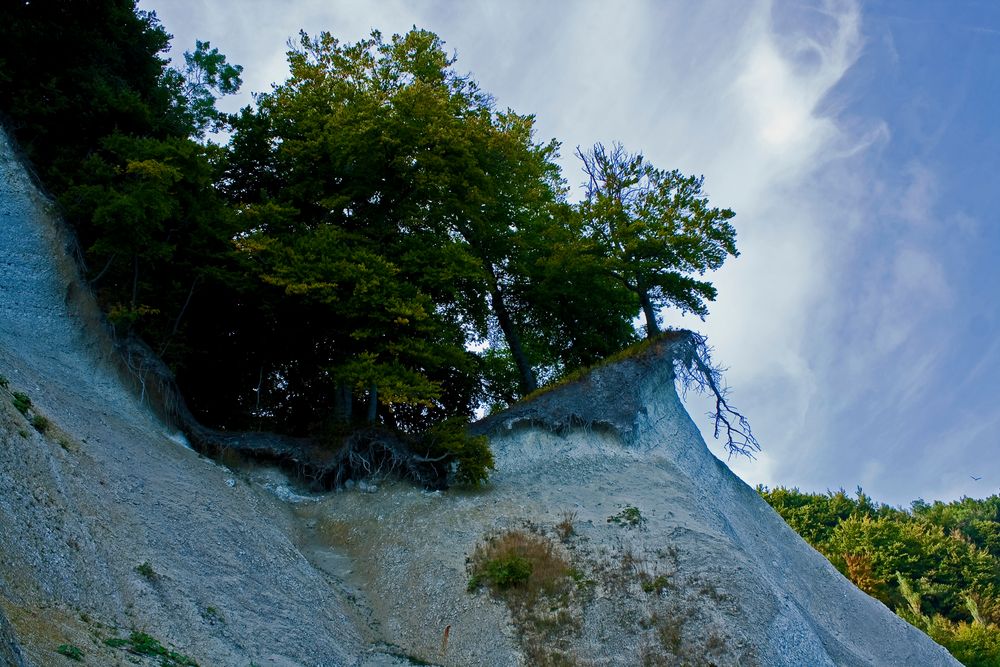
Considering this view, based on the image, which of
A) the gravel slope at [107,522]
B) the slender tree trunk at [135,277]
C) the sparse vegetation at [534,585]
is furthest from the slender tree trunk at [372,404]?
the slender tree trunk at [135,277]

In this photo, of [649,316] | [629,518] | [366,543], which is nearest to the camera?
[366,543]

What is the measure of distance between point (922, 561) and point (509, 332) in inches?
1652

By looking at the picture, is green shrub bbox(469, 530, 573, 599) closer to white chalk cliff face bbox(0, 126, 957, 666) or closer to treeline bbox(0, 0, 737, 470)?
white chalk cliff face bbox(0, 126, 957, 666)

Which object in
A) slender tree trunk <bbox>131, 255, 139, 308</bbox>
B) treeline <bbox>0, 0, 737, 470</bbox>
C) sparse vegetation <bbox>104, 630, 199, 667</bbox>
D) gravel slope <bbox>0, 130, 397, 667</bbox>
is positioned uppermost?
treeline <bbox>0, 0, 737, 470</bbox>

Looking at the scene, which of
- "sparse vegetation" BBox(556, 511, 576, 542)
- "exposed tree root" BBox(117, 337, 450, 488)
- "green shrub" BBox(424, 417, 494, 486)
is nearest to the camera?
"sparse vegetation" BBox(556, 511, 576, 542)

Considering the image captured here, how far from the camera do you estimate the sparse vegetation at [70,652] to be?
9.89 meters

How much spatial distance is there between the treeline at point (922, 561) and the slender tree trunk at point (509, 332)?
894 inches

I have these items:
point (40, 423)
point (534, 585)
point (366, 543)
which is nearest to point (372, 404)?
point (366, 543)

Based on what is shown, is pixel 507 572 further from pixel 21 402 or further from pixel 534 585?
pixel 21 402

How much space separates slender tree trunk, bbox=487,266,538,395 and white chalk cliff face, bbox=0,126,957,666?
16.2 ft

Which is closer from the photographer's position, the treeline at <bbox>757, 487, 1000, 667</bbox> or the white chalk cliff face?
the white chalk cliff face

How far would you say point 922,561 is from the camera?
191 ft

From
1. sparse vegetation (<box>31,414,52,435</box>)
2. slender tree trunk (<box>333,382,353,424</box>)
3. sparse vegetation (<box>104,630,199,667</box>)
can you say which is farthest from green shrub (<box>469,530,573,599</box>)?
sparse vegetation (<box>31,414,52,435</box>)

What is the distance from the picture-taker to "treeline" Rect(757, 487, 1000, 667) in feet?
145
